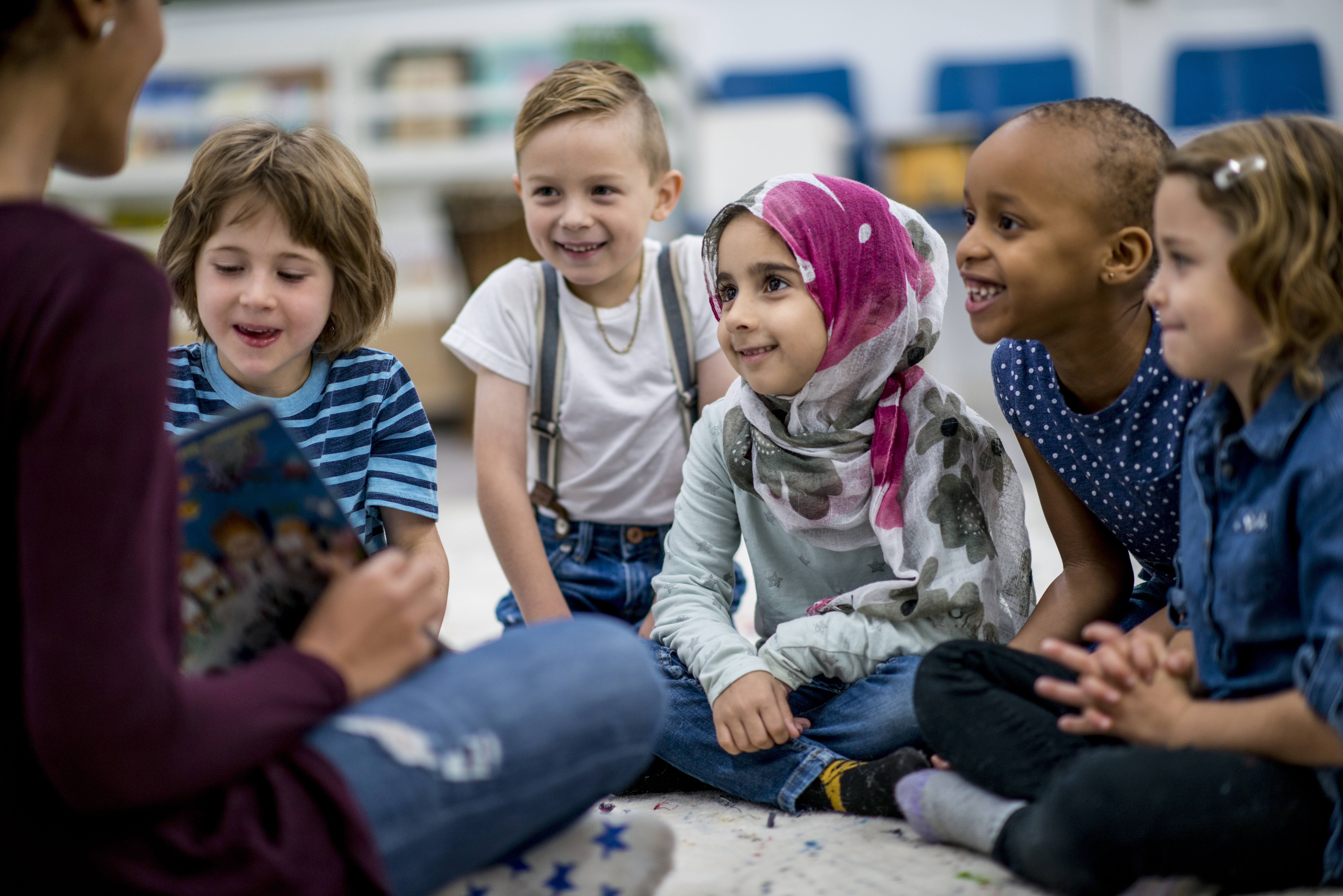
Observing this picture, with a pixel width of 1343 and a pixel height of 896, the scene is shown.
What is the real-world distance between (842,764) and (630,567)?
50 centimetres

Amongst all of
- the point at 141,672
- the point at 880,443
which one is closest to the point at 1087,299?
the point at 880,443

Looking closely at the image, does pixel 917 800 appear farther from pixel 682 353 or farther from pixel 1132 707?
pixel 682 353

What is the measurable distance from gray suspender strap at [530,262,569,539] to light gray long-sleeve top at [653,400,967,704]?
268mm

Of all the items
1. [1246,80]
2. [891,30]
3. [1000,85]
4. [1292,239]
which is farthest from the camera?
[891,30]

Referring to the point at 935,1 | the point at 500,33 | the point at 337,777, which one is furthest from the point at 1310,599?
the point at 935,1

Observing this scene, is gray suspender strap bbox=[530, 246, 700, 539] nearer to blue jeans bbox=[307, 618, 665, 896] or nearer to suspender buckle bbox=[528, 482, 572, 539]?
suspender buckle bbox=[528, 482, 572, 539]

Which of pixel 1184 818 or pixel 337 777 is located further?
pixel 1184 818

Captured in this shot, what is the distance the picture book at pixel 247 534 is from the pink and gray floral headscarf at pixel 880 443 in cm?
53

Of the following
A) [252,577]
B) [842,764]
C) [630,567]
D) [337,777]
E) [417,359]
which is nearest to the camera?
[337,777]

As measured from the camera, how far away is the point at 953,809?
92cm

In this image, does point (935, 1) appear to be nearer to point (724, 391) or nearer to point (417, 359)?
point (417, 359)

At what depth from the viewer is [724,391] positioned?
1501mm

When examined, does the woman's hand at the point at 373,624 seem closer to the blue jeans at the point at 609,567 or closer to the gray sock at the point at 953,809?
the gray sock at the point at 953,809

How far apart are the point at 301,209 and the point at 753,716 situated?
2.09ft
